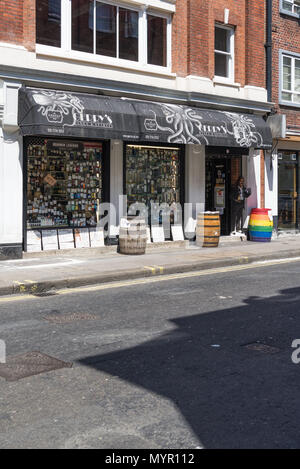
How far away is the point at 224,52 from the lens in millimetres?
17516

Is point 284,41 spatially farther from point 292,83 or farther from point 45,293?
point 45,293

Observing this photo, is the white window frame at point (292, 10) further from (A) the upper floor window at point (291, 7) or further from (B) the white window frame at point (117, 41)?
(B) the white window frame at point (117, 41)

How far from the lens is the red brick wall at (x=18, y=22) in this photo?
12555mm

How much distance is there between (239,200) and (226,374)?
13.3 meters

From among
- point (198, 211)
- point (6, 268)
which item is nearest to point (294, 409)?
point (6, 268)

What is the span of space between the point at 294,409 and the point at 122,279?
6.99 meters

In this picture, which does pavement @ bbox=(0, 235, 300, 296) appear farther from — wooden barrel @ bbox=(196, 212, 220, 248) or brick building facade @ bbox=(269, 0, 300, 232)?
brick building facade @ bbox=(269, 0, 300, 232)

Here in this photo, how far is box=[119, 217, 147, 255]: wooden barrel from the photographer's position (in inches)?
546

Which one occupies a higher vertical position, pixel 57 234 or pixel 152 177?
pixel 152 177

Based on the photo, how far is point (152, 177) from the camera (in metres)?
15.9

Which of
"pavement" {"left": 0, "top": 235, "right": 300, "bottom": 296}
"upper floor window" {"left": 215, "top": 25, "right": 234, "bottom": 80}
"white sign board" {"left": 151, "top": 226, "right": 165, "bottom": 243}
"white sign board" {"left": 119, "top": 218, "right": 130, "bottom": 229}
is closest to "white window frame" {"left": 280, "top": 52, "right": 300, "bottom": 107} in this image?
"upper floor window" {"left": 215, "top": 25, "right": 234, "bottom": 80}

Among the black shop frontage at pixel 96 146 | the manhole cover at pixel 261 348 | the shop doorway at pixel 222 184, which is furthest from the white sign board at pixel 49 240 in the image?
the manhole cover at pixel 261 348

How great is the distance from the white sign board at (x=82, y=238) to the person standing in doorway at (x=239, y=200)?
18.7ft
